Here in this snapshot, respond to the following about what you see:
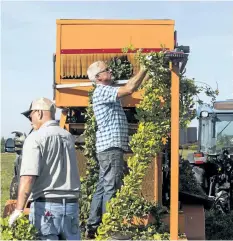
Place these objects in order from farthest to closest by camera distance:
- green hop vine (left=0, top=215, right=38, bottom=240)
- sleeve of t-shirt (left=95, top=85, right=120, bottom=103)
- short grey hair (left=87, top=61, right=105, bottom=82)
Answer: short grey hair (left=87, top=61, right=105, bottom=82)
sleeve of t-shirt (left=95, top=85, right=120, bottom=103)
green hop vine (left=0, top=215, right=38, bottom=240)

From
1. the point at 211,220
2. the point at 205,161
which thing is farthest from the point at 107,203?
the point at 205,161

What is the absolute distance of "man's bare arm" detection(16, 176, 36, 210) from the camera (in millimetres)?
4141

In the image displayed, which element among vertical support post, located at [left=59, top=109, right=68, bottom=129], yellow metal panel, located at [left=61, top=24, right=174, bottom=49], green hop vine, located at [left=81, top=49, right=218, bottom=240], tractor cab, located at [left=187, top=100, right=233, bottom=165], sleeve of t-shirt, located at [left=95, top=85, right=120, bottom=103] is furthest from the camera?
tractor cab, located at [left=187, top=100, right=233, bottom=165]

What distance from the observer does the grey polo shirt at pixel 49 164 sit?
420cm

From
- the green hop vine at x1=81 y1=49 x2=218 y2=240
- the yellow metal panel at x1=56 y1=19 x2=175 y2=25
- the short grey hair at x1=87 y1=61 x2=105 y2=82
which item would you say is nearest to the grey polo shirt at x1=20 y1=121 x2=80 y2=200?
the green hop vine at x1=81 y1=49 x2=218 y2=240

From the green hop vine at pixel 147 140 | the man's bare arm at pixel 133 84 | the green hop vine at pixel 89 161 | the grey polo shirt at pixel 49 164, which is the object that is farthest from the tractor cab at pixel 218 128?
the grey polo shirt at pixel 49 164

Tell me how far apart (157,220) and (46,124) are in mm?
1595

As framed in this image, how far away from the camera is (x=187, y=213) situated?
5.80 m

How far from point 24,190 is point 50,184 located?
0.21 m

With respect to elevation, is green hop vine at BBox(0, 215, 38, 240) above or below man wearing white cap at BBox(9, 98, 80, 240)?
below

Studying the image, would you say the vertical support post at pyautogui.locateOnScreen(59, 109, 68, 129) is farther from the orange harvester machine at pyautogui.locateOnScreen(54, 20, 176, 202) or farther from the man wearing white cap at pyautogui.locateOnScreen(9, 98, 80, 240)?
the man wearing white cap at pyautogui.locateOnScreen(9, 98, 80, 240)

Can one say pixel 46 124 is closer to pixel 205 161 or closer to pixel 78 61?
pixel 78 61

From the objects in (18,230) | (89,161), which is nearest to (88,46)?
(89,161)

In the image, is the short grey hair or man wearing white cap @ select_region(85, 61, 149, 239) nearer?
man wearing white cap @ select_region(85, 61, 149, 239)
